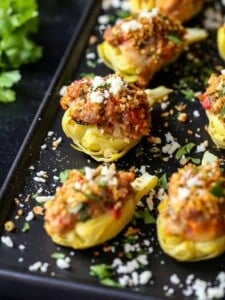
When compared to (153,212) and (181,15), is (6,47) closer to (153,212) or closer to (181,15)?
(181,15)

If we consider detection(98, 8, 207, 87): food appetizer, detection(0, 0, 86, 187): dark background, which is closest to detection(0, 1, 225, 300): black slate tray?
detection(98, 8, 207, 87): food appetizer

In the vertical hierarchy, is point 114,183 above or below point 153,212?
above

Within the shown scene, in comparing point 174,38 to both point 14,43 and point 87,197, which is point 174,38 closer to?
point 14,43

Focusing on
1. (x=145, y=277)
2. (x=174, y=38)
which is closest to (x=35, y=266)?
(x=145, y=277)

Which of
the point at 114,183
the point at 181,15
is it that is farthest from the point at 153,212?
the point at 181,15

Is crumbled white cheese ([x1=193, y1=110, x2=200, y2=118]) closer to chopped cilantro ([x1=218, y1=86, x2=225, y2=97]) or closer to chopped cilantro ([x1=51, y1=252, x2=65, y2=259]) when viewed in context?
chopped cilantro ([x1=218, y1=86, x2=225, y2=97])

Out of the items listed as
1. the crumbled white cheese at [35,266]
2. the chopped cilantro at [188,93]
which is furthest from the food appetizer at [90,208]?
the chopped cilantro at [188,93]
